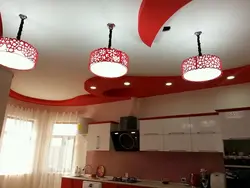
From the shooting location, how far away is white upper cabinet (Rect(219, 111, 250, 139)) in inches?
126

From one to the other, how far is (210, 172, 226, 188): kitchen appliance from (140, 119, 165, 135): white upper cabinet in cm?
117

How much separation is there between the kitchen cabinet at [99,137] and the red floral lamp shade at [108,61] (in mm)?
2686

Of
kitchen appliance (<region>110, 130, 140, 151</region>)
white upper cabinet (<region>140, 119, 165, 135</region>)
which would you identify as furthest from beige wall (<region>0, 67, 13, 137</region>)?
white upper cabinet (<region>140, 119, 165, 135</region>)

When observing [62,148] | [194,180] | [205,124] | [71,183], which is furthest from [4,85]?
A: [194,180]

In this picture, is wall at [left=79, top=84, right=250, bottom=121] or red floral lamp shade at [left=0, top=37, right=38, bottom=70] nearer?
red floral lamp shade at [left=0, top=37, right=38, bottom=70]

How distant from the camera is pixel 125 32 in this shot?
239 cm

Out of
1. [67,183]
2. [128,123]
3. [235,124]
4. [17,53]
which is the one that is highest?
[17,53]

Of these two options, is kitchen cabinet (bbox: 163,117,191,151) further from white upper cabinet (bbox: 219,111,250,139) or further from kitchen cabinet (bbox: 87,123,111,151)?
kitchen cabinet (bbox: 87,123,111,151)

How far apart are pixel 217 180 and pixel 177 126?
1078mm

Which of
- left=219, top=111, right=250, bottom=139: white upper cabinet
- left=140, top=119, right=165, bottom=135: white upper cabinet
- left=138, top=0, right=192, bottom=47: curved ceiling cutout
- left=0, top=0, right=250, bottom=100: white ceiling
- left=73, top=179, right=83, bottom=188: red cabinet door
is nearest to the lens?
left=138, top=0, right=192, bottom=47: curved ceiling cutout

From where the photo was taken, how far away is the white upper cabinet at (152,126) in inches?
161

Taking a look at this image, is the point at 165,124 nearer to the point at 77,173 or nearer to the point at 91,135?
the point at 91,135

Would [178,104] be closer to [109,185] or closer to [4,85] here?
[109,185]

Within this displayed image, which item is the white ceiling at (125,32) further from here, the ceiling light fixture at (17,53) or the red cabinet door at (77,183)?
the red cabinet door at (77,183)
